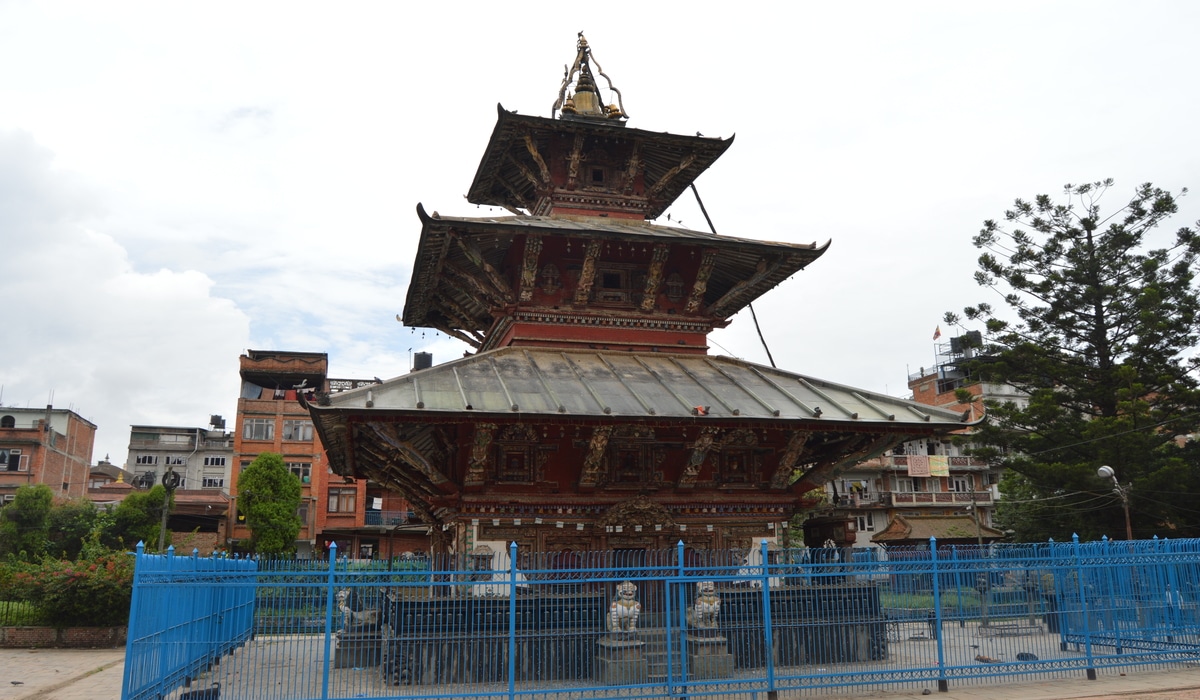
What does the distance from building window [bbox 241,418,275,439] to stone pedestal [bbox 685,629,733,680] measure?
46066 mm

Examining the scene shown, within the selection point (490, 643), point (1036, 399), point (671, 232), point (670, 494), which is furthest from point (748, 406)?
point (1036, 399)

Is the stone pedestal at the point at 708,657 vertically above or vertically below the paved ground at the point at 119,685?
above

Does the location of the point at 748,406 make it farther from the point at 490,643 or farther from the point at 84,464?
the point at 84,464

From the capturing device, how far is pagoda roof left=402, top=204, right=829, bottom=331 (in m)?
16.1

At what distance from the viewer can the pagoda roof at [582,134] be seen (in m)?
18.5

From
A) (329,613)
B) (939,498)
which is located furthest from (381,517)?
(329,613)

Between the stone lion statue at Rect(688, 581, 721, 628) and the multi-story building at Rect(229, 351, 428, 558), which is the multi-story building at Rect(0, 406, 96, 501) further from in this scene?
the stone lion statue at Rect(688, 581, 721, 628)

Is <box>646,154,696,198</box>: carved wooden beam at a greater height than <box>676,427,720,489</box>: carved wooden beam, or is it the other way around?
<box>646,154,696,198</box>: carved wooden beam

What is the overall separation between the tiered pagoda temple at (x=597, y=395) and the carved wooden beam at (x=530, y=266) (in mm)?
31

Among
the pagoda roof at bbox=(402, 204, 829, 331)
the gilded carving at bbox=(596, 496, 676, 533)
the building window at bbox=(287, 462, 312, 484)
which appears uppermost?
the pagoda roof at bbox=(402, 204, 829, 331)

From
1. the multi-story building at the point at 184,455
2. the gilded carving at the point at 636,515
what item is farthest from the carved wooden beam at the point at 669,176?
the multi-story building at the point at 184,455

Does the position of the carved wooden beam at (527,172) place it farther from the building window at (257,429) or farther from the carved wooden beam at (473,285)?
the building window at (257,429)

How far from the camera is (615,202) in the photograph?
1959 centimetres

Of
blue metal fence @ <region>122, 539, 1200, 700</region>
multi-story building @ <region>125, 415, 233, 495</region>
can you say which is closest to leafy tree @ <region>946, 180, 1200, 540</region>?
blue metal fence @ <region>122, 539, 1200, 700</region>
